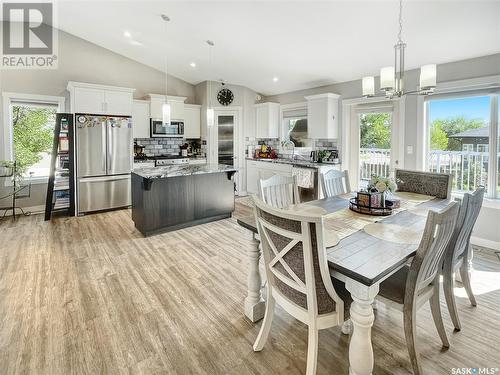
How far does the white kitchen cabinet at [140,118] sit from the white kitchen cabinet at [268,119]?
2468 mm

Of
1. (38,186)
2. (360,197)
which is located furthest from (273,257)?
(38,186)

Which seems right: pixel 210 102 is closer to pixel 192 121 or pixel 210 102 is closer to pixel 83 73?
pixel 192 121

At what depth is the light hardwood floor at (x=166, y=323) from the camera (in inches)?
71.2

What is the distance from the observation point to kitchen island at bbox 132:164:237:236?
4039 mm

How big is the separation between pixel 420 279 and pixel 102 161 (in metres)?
5.18

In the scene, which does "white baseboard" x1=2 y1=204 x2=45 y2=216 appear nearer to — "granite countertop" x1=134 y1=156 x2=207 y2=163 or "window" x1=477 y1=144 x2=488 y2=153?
"granite countertop" x1=134 y1=156 x2=207 y2=163

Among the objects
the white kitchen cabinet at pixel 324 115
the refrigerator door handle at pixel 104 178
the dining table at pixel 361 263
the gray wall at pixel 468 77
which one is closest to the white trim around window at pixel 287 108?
the white kitchen cabinet at pixel 324 115

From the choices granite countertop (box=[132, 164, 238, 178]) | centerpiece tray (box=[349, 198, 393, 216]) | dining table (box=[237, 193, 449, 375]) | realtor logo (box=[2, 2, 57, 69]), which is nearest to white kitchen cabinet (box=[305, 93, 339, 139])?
granite countertop (box=[132, 164, 238, 178])

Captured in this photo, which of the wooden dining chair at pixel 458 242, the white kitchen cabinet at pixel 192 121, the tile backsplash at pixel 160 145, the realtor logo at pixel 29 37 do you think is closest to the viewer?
the wooden dining chair at pixel 458 242

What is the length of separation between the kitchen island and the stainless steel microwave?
2.15 metres

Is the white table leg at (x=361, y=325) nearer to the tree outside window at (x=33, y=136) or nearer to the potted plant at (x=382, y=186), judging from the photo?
the potted plant at (x=382, y=186)

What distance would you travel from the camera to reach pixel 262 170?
21.0 feet

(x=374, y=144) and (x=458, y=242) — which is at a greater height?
(x=374, y=144)

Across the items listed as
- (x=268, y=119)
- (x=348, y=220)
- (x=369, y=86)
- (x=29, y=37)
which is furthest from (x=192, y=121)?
(x=348, y=220)
